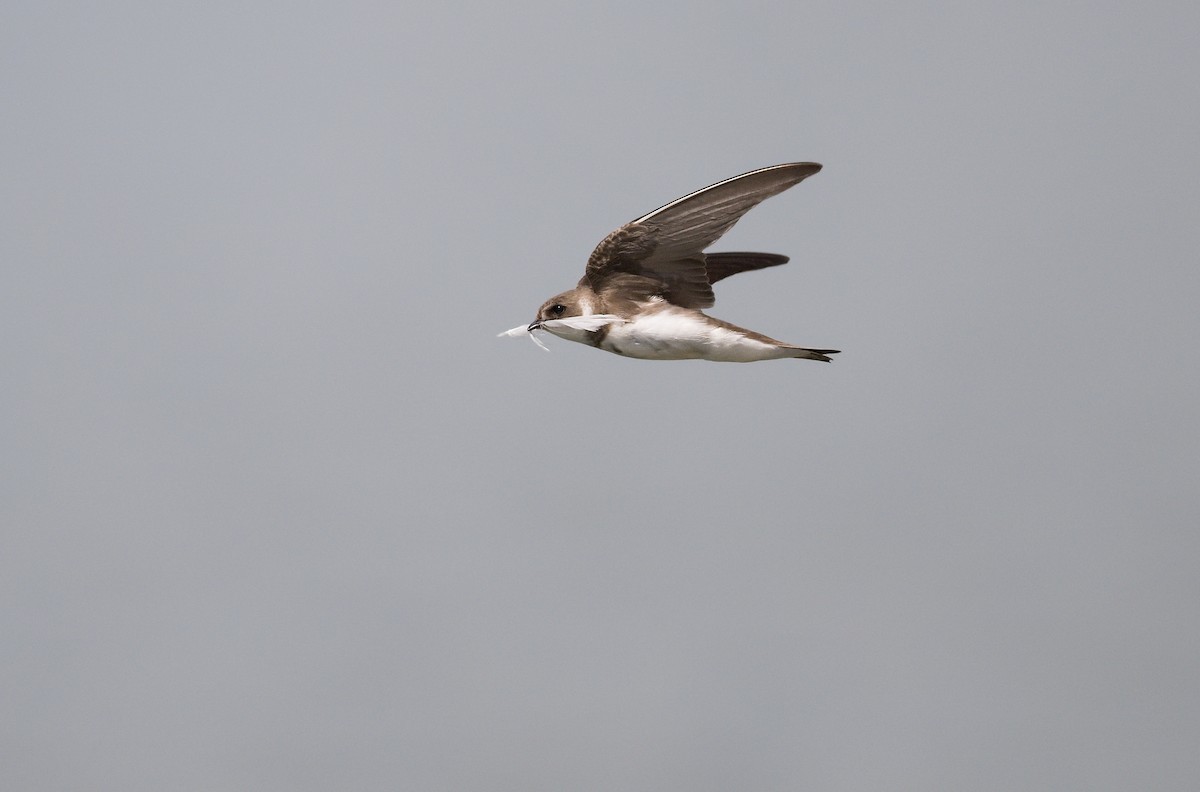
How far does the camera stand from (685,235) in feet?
8.92

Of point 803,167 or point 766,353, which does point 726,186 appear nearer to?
point 803,167

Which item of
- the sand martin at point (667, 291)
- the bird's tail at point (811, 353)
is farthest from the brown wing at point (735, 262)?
the bird's tail at point (811, 353)

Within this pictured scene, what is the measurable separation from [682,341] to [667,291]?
14 cm

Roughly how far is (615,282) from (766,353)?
0.33 m

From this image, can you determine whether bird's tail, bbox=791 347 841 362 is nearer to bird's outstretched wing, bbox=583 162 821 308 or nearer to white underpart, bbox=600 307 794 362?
white underpart, bbox=600 307 794 362

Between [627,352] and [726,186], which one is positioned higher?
[726,186]

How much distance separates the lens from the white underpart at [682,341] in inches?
106

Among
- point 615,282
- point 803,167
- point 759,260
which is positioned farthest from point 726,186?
point 759,260

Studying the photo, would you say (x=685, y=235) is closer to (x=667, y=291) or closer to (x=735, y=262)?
(x=667, y=291)

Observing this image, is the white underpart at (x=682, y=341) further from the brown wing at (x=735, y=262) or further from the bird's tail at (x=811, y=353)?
the brown wing at (x=735, y=262)

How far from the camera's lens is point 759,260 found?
311 centimetres

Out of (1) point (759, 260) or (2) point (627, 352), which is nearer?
(2) point (627, 352)

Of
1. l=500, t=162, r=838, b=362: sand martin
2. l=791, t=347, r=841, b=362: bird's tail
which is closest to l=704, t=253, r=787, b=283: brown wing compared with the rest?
l=500, t=162, r=838, b=362: sand martin

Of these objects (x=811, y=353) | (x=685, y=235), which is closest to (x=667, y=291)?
(x=685, y=235)
